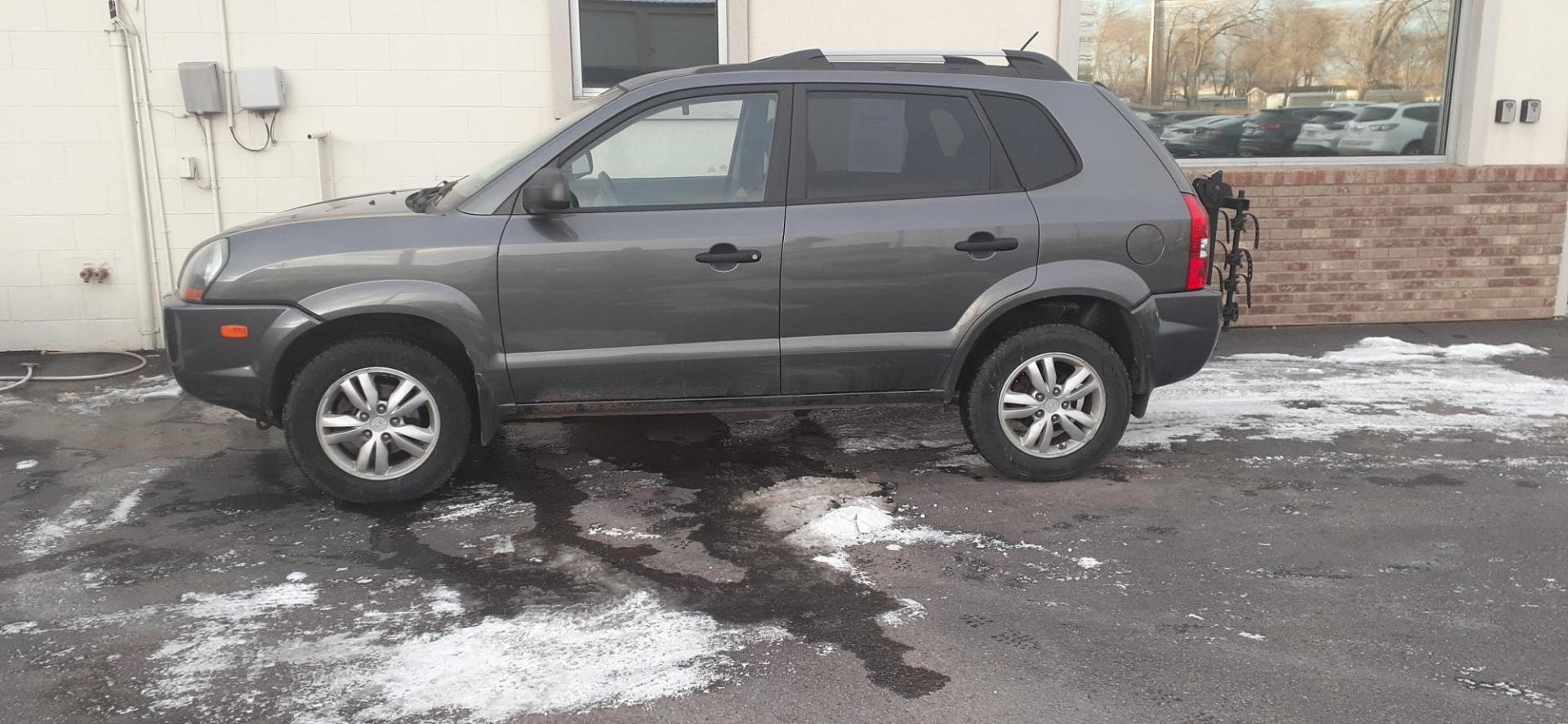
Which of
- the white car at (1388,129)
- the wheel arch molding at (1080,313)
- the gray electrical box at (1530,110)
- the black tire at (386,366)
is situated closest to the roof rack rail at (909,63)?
the wheel arch molding at (1080,313)

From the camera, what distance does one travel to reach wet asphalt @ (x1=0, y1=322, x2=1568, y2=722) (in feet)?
11.3

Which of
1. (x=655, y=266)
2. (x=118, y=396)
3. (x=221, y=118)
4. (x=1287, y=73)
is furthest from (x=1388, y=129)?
(x=118, y=396)

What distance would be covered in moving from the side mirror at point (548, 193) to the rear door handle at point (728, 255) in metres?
0.58

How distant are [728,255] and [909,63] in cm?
127

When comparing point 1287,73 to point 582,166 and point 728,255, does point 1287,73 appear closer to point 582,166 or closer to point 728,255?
point 728,255

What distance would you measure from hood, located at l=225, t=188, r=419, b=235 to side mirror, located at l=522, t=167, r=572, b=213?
56 centimetres

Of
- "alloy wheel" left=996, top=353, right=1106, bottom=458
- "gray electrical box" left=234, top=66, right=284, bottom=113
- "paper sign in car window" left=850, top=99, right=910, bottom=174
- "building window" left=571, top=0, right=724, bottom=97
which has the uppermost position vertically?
"building window" left=571, top=0, right=724, bottom=97

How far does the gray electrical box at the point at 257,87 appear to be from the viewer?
25.6 ft

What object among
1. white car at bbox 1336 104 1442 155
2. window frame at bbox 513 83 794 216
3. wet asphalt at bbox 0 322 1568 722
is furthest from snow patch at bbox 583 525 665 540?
white car at bbox 1336 104 1442 155

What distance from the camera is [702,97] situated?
509 cm

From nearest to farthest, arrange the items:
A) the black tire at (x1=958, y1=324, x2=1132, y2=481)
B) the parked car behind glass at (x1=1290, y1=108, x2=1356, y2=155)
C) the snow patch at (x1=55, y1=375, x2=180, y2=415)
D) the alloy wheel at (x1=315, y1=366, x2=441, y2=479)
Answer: the alloy wheel at (x1=315, y1=366, x2=441, y2=479) → the black tire at (x1=958, y1=324, x2=1132, y2=481) → the snow patch at (x1=55, y1=375, x2=180, y2=415) → the parked car behind glass at (x1=1290, y1=108, x2=1356, y2=155)

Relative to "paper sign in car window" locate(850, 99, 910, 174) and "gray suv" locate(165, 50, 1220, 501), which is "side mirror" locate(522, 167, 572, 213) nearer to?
"gray suv" locate(165, 50, 1220, 501)

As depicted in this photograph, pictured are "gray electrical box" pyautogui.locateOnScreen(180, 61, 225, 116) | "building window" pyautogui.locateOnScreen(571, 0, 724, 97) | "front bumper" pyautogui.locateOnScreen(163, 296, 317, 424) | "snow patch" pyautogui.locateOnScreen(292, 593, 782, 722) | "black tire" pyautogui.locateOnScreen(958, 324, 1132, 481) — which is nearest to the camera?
"snow patch" pyautogui.locateOnScreen(292, 593, 782, 722)

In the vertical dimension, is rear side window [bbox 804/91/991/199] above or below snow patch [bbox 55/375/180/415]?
above
